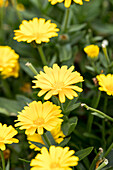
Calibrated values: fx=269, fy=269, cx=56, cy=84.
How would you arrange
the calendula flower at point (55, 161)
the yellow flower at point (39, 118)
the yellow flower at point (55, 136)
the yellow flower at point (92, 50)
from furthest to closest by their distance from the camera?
the yellow flower at point (92, 50) < the yellow flower at point (55, 136) < the yellow flower at point (39, 118) < the calendula flower at point (55, 161)

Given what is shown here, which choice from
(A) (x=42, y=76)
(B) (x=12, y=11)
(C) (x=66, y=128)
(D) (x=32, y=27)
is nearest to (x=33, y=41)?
(D) (x=32, y=27)

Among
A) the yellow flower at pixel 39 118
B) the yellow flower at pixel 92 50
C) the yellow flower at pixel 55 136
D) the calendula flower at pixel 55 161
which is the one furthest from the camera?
the yellow flower at pixel 92 50

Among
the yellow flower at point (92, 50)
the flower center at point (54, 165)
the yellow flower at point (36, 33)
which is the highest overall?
the yellow flower at point (36, 33)

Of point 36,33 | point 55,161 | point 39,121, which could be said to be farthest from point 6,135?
point 36,33

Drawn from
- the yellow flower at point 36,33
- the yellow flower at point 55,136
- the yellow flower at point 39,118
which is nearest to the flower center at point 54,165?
the yellow flower at point 39,118

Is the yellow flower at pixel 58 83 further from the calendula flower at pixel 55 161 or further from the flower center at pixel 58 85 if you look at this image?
the calendula flower at pixel 55 161

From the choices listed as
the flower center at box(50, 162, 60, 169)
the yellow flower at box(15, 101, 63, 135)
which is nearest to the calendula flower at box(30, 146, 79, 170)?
the flower center at box(50, 162, 60, 169)

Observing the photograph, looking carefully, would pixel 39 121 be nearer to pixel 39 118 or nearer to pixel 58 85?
pixel 39 118

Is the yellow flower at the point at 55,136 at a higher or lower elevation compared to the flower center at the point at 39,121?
lower
